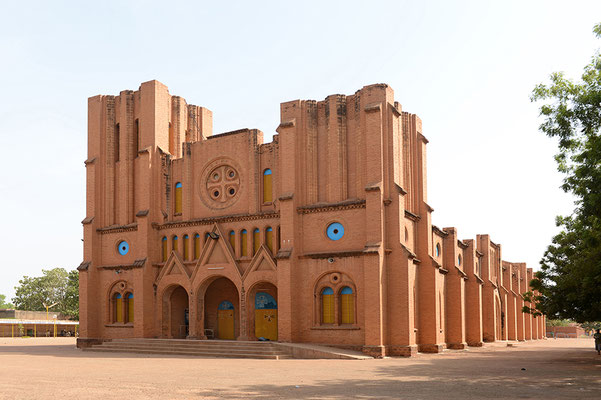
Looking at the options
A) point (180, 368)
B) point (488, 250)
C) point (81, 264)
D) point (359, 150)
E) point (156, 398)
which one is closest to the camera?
point (156, 398)

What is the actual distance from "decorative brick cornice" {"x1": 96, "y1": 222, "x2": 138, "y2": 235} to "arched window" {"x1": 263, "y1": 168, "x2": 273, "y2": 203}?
32.0 ft

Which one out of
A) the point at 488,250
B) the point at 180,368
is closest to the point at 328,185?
the point at 180,368

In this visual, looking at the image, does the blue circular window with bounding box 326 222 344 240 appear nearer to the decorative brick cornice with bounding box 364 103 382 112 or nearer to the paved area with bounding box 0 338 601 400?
the decorative brick cornice with bounding box 364 103 382 112

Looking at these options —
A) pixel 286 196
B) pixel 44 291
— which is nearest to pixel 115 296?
pixel 286 196

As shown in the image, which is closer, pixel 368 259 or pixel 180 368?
pixel 180 368

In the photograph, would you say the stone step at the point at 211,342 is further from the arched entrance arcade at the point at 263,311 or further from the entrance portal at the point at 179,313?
the entrance portal at the point at 179,313

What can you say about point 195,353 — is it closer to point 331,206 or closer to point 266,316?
point 266,316

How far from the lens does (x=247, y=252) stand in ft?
127

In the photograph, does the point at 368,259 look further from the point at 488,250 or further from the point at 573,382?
the point at 488,250

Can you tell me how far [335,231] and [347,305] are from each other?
161 inches

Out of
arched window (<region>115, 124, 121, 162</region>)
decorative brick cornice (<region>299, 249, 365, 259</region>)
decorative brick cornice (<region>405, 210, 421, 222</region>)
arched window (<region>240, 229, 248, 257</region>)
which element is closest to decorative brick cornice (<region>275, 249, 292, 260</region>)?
decorative brick cornice (<region>299, 249, 365, 259</region>)

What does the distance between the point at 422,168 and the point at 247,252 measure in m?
11.9

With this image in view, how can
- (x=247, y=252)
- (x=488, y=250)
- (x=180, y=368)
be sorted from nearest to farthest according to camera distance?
(x=180, y=368)
(x=247, y=252)
(x=488, y=250)

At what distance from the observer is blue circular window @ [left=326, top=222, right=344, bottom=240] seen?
3538cm
